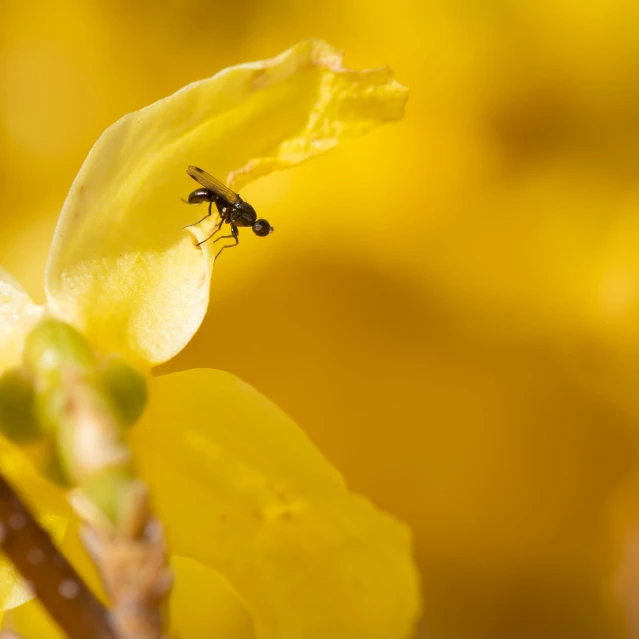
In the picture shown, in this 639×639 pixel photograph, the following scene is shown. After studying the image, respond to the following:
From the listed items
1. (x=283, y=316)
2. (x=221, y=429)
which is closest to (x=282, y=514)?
(x=221, y=429)

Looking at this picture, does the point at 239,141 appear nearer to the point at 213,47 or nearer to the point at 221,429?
the point at 221,429

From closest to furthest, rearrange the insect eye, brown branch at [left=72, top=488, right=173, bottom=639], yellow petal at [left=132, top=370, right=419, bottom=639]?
brown branch at [left=72, top=488, right=173, bottom=639]
yellow petal at [left=132, top=370, right=419, bottom=639]
the insect eye

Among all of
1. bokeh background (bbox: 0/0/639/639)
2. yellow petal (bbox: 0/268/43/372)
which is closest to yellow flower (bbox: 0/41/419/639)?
yellow petal (bbox: 0/268/43/372)

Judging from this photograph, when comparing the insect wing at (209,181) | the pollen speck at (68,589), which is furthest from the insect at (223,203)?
the pollen speck at (68,589)

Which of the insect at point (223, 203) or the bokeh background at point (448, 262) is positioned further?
the bokeh background at point (448, 262)

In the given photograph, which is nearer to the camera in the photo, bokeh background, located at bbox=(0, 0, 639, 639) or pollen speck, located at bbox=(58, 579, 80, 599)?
pollen speck, located at bbox=(58, 579, 80, 599)

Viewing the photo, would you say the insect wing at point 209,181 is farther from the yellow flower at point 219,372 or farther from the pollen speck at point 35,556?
the pollen speck at point 35,556

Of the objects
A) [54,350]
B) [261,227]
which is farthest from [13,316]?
[261,227]

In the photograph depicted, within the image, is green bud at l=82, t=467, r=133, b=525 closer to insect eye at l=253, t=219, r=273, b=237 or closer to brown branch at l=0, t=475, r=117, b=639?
brown branch at l=0, t=475, r=117, b=639
